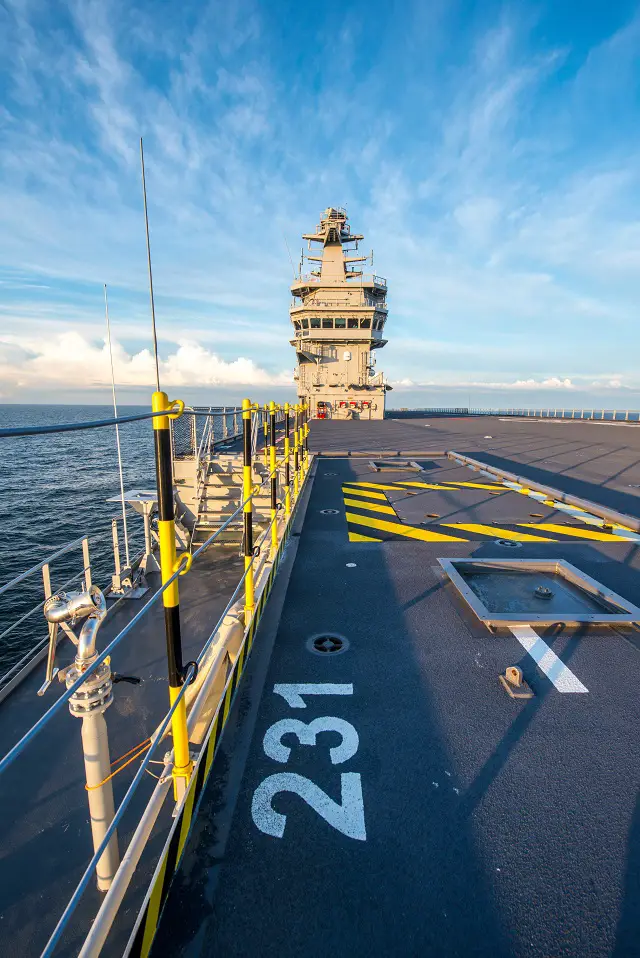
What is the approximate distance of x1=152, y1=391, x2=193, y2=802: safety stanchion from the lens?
1.85m

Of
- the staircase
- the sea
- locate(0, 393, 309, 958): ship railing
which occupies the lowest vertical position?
the sea

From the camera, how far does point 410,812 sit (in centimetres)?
236

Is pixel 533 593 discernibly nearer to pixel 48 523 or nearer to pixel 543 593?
pixel 543 593

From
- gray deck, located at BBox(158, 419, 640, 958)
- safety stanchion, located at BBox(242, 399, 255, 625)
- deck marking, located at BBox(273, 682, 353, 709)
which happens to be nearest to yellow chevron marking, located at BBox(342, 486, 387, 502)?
gray deck, located at BBox(158, 419, 640, 958)

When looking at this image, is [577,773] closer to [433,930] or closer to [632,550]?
[433,930]

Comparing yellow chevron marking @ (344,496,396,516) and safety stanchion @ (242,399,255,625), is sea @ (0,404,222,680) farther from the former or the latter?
yellow chevron marking @ (344,496,396,516)

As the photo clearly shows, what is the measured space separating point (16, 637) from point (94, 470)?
31802 millimetres

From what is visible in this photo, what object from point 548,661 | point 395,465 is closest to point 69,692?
point 548,661

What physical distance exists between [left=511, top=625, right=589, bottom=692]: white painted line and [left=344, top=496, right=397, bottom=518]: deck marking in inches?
173

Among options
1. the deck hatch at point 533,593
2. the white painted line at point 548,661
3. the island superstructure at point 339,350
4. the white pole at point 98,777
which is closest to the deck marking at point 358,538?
the deck hatch at point 533,593

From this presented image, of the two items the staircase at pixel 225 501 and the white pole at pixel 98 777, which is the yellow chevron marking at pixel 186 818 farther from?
the staircase at pixel 225 501

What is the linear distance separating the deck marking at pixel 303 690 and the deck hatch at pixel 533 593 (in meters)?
1.63

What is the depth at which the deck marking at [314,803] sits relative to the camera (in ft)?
7.45

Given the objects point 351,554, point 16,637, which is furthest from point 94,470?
point 351,554
